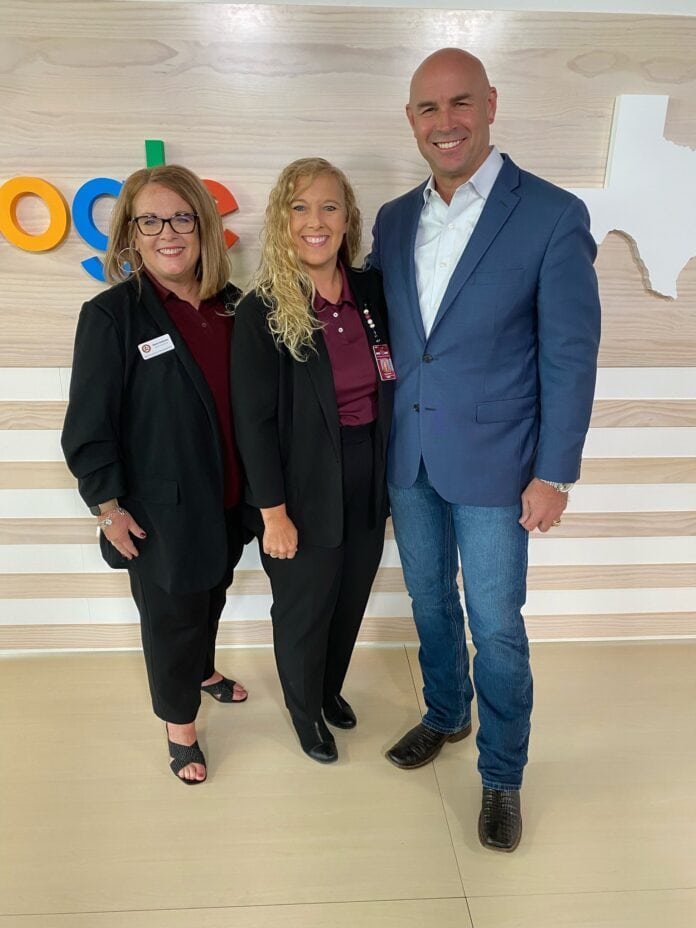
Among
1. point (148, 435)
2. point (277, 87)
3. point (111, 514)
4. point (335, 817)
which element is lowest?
point (335, 817)

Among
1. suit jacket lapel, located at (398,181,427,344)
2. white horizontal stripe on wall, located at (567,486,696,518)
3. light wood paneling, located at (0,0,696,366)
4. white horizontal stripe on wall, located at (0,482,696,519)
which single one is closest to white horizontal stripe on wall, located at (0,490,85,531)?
white horizontal stripe on wall, located at (0,482,696,519)

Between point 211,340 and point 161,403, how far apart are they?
23 centimetres

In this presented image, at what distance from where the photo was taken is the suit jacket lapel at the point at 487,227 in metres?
1.66

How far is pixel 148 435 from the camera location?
5.86 feet

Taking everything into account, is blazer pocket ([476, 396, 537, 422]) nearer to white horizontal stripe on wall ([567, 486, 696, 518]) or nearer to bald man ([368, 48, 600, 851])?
bald man ([368, 48, 600, 851])

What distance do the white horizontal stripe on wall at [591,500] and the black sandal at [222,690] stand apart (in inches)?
31.9

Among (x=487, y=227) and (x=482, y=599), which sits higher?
(x=487, y=227)

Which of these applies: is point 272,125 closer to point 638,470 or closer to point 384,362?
point 384,362

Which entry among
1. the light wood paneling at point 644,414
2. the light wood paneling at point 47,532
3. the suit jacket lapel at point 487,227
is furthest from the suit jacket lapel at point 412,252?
the light wood paneling at point 47,532

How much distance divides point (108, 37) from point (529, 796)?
2701 millimetres

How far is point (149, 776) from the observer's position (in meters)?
2.14

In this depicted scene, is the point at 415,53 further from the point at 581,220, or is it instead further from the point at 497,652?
the point at 497,652

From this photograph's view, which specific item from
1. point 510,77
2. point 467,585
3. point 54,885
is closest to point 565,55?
point 510,77

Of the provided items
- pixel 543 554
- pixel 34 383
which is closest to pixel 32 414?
pixel 34 383
